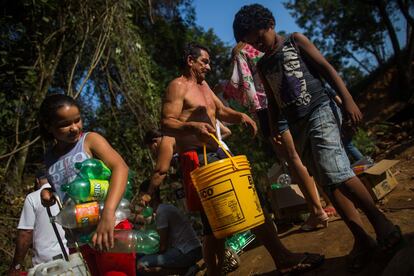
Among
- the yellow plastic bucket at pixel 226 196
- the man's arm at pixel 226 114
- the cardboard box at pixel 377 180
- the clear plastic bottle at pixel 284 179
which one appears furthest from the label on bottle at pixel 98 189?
the clear plastic bottle at pixel 284 179

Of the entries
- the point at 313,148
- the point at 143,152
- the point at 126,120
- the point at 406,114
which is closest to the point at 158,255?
the point at 313,148

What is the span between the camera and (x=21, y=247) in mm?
3252

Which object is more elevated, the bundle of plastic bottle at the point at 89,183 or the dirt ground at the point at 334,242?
the bundle of plastic bottle at the point at 89,183

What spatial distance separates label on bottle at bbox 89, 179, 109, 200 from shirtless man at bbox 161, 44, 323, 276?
0.75 meters

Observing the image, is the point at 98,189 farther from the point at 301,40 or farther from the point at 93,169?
the point at 301,40

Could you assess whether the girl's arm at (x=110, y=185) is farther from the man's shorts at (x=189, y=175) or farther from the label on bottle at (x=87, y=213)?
the man's shorts at (x=189, y=175)

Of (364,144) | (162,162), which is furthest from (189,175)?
(364,144)

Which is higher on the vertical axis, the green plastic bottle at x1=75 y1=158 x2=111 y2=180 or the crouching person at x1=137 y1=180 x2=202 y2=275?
the green plastic bottle at x1=75 y1=158 x2=111 y2=180

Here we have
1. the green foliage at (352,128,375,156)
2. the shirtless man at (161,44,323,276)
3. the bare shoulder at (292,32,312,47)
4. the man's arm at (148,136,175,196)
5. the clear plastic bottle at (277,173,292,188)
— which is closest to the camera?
the bare shoulder at (292,32,312,47)

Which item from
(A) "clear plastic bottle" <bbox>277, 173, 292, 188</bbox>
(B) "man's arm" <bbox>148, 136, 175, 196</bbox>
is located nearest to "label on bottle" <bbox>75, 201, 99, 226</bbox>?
(B) "man's arm" <bbox>148, 136, 175, 196</bbox>

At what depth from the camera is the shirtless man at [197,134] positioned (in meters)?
2.80

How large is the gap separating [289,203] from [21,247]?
258 centimetres

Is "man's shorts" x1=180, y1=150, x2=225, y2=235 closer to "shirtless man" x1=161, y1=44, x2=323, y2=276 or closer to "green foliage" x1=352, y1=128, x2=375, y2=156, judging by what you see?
"shirtless man" x1=161, y1=44, x2=323, y2=276

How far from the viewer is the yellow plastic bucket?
2.45 meters
